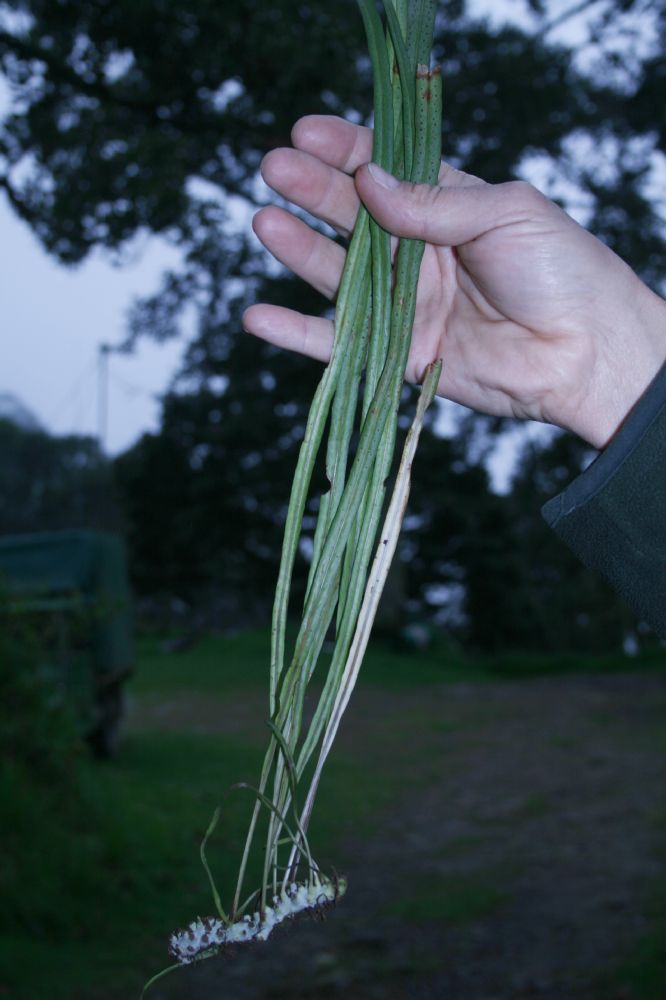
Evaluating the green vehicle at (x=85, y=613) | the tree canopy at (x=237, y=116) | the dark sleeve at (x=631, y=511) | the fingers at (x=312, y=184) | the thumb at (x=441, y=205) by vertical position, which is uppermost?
the tree canopy at (x=237, y=116)

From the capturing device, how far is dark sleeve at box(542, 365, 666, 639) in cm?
125

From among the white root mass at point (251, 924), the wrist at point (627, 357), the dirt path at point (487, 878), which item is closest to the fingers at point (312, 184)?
the wrist at point (627, 357)

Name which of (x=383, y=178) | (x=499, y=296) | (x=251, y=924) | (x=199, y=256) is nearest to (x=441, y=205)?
(x=383, y=178)

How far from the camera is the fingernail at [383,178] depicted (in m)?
1.15

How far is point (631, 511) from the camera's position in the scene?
4.13 ft

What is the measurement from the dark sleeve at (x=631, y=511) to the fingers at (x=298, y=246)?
1.47ft

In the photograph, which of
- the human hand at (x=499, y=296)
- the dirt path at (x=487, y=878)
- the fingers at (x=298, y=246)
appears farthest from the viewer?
the dirt path at (x=487, y=878)

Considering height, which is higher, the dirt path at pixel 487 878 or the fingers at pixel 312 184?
the fingers at pixel 312 184

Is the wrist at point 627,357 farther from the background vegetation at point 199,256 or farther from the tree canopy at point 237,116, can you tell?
the tree canopy at point 237,116

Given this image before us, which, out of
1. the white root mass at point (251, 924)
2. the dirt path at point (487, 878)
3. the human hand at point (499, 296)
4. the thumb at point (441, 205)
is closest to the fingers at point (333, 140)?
the human hand at point (499, 296)

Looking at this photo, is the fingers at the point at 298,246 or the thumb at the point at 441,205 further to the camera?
Result: the fingers at the point at 298,246

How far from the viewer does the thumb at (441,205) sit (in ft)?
3.79

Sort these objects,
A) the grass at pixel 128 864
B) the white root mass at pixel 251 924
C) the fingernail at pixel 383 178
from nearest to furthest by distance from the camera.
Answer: the white root mass at pixel 251 924 < the fingernail at pixel 383 178 < the grass at pixel 128 864

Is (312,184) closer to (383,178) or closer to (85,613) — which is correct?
(383,178)
